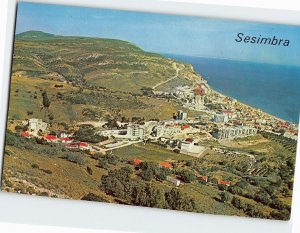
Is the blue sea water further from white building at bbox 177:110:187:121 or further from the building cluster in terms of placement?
the building cluster

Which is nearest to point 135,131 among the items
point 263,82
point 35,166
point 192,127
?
point 192,127

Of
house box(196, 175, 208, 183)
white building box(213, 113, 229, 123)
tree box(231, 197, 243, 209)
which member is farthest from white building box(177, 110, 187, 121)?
tree box(231, 197, 243, 209)

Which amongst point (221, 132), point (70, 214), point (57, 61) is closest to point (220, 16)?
point (221, 132)

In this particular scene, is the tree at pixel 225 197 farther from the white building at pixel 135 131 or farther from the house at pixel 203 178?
the white building at pixel 135 131

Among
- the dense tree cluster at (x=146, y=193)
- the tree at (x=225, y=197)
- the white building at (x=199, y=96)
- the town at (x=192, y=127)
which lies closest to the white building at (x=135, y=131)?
the town at (x=192, y=127)

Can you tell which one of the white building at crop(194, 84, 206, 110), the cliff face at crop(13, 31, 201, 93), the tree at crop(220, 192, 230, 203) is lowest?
the tree at crop(220, 192, 230, 203)

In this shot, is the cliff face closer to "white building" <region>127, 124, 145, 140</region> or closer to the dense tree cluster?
"white building" <region>127, 124, 145, 140</region>

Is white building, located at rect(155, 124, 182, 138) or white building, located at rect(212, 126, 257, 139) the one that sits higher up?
white building, located at rect(212, 126, 257, 139)
